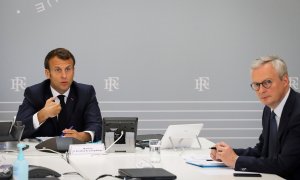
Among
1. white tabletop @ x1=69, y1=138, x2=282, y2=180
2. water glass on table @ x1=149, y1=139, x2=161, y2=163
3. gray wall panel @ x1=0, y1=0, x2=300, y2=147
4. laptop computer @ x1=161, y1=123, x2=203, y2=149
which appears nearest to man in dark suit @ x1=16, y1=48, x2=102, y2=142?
laptop computer @ x1=161, y1=123, x2=203, y2=149

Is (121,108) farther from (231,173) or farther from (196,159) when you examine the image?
(231,173)

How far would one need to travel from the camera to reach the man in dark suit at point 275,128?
3.28 metres

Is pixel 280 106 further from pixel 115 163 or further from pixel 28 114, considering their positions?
pixel 28 114

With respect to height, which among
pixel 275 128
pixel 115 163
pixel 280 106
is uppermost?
pixel 280 106

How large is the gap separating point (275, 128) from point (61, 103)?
1945 millimetres

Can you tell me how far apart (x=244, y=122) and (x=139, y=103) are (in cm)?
119

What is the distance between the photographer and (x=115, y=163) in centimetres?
359

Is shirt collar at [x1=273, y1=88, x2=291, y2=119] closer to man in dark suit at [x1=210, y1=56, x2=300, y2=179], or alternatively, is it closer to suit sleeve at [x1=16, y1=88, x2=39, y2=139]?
man in dark suit at [x1=210, y1=56, x2=300, y2=179]

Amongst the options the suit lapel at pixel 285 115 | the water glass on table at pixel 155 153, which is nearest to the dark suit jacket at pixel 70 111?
the water glass on table at pixel 155 153

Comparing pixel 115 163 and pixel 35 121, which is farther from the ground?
pixel 35 121

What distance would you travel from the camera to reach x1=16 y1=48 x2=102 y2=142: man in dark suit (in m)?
4.73

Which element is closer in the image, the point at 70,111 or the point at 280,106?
the point at 280,106

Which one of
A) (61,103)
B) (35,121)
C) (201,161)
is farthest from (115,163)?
(61,103)

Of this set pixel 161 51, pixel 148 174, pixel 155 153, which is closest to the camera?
pixel 148 174
